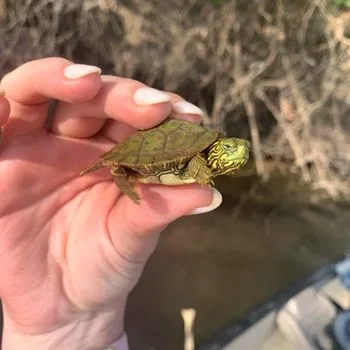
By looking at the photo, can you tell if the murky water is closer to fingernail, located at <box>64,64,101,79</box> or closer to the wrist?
the wrist

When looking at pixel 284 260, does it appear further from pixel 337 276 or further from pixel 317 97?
pixel 317 97

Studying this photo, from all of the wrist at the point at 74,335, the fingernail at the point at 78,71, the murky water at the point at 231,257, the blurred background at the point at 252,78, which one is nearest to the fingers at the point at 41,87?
the fingernail at the point at 78,71

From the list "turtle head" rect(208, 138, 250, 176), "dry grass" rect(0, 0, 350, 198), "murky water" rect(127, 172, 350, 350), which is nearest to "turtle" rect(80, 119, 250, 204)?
"turtle head" rect(208, 138, 250, 176)

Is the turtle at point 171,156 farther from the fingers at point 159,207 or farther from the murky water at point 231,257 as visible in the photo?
the murky water at point 231,257

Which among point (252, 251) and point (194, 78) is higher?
point (194, 78)

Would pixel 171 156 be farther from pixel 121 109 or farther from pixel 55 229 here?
pixel 55 229

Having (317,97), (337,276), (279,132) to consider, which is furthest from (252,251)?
(317,97)

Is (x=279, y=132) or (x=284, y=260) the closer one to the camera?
(x=284, y=260)
